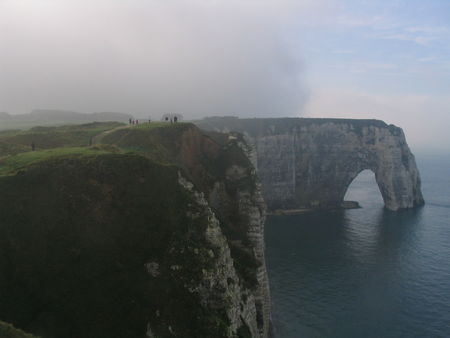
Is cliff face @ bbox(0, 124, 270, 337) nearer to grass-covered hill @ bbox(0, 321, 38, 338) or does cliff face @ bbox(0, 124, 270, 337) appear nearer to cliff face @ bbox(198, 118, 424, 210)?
grass-covered hill @ bbox(0, 321, 38, 338)

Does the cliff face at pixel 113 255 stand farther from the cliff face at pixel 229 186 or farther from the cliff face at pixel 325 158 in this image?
the cliff face at pixel 325 158

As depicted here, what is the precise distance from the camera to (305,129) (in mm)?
157875

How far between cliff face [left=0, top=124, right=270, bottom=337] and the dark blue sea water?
92.8 ft

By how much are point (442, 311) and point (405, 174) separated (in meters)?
97.4

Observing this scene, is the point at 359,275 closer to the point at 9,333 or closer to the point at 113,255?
the point at 113,255

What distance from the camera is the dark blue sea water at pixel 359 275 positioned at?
198 ft

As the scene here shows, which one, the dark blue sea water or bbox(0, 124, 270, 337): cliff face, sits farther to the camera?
the dark blue sea water

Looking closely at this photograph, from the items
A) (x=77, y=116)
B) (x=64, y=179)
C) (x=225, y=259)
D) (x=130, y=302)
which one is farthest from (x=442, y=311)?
(x=77, y=116)

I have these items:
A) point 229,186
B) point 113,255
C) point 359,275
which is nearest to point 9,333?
point 113,255

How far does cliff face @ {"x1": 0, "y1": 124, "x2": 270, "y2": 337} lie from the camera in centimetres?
2702

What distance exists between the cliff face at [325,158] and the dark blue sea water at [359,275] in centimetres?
1922

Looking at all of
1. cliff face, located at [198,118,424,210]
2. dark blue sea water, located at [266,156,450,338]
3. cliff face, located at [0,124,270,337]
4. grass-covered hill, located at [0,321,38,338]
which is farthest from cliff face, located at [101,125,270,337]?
cliff face, located at [198,118,424,210]

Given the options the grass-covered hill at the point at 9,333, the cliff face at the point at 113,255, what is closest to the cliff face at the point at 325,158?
the cliff face at the point at 113,255

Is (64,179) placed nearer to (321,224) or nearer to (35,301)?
(35,301)
